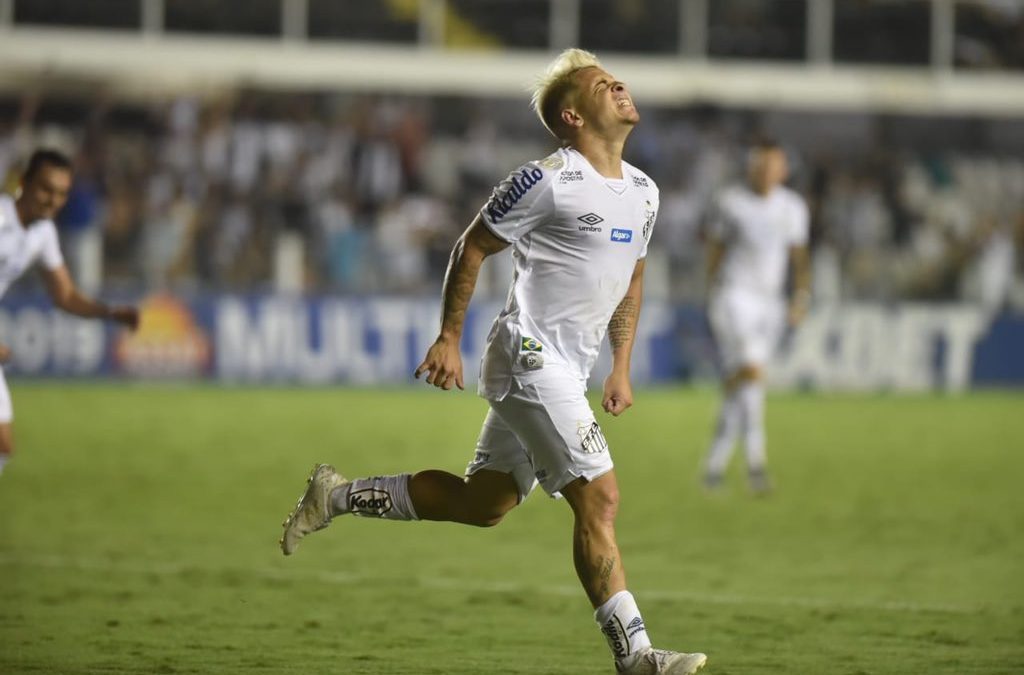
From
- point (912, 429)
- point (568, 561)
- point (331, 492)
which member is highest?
point (331, 492)

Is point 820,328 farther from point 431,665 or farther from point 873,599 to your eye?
point 431,665

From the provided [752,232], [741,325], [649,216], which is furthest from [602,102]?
[752,232]

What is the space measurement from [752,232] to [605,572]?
345 inches

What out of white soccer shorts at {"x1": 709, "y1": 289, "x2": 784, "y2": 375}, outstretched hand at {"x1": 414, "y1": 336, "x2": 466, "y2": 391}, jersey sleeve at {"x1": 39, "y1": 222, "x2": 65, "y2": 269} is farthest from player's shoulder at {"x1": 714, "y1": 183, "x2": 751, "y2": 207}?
outstretched hand at {"x1": 414, "y1": 336, "x2": 466, "y2": 391}

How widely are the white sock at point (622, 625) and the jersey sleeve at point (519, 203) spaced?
4.53 feet

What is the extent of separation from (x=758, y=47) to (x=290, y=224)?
9657mm

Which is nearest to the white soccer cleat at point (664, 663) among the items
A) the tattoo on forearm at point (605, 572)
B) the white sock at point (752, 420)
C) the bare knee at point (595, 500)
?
the tattoo on forearm at point (605, 572)

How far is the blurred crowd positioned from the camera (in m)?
25.2

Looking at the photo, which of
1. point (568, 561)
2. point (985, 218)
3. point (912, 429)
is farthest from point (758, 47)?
point (568, 561)

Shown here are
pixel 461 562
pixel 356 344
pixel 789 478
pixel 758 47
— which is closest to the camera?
pixel 461 562

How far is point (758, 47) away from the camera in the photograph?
31500 millimetres

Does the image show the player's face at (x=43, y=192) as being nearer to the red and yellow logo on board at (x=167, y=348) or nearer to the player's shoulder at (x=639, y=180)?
the player's shoulder at (x=639, y=180)

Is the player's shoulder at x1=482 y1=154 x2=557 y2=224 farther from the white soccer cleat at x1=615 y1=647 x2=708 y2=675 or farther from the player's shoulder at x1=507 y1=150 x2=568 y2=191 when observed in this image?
the white soccer cleat at x1=615 y1=647 x2=708 y2=675

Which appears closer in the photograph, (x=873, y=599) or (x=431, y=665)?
(x=431, y=665)
